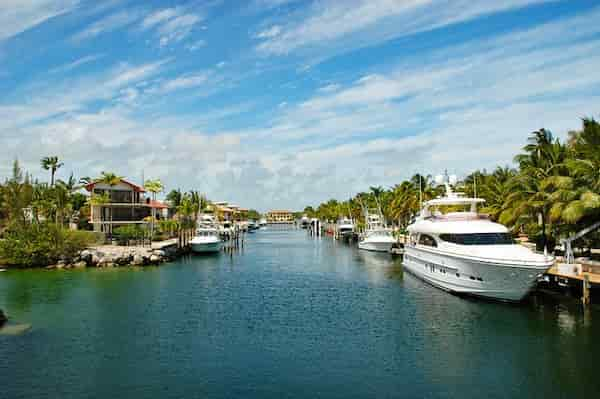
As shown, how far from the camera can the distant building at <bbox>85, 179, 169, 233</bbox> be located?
7469 centimetres

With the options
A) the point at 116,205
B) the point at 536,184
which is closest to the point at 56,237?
the point at 116,205

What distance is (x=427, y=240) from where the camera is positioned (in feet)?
137

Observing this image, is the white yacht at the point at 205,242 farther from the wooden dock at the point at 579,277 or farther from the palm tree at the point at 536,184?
the wooden dock at the point at 579,277

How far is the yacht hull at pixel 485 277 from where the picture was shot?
95.6ft

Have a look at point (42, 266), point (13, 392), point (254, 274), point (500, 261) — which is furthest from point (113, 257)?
point (500, 261)

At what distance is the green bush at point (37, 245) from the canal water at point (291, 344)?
1317cm

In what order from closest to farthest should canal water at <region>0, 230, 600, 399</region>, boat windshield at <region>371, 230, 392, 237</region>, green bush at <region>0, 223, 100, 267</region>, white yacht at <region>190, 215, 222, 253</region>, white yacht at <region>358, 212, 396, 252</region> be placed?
canal water at <region>0, 230, 600, 399</region>
green bush at <region>0, 223, 100, 267</region>
white yacht at <region>190, 215, 222, 253</region>
white yacht at <region>358, 212, 396, 252</region>
boat windshield at <region>371, 230, 392, 237</region>

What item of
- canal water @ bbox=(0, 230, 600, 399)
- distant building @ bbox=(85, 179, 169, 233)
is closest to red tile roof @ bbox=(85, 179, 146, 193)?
distant building @ bbox=(85, 179, 169, 233)

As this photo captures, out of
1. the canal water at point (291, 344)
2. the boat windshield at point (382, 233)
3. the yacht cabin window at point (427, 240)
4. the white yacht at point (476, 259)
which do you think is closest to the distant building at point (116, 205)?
the canal water at point (291, 344)

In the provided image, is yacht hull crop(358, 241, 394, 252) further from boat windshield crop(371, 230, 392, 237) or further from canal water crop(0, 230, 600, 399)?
canal water crop(0, 230, 600, 399)

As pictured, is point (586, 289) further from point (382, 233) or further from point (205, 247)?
point (205, 247)

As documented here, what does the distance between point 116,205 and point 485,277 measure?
6067cm

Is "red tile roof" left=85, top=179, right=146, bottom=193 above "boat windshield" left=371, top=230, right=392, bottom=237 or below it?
above

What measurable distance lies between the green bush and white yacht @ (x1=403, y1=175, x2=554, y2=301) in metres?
39.2
